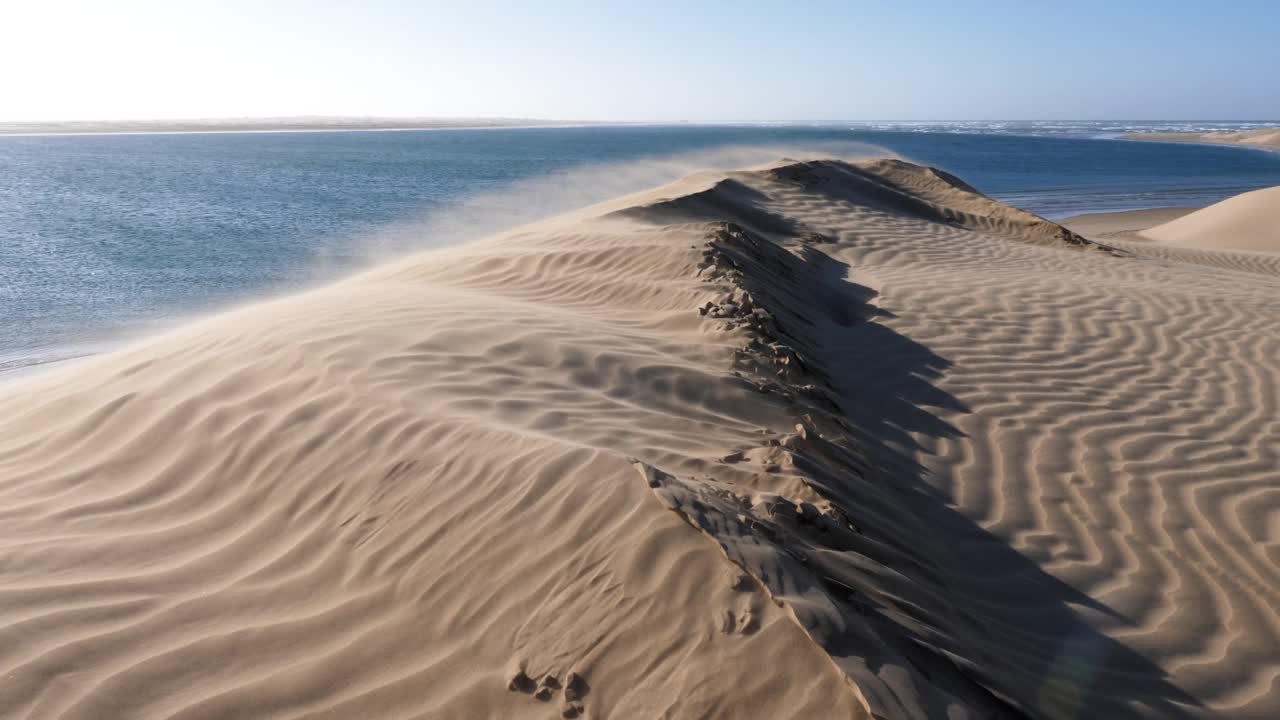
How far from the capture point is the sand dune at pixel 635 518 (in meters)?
2.31

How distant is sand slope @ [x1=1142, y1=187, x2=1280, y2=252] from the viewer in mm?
16984

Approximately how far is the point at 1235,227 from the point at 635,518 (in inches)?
780

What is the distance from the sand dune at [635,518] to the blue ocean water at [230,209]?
7932 mm

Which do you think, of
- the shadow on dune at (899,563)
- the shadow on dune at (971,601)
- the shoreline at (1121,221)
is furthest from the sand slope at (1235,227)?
the shadow on dune at (971,601)

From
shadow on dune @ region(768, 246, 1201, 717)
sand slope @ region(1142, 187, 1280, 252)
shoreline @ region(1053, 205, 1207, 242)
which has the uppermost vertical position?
shadow on dune @ region(768, 246, 1201, 717)

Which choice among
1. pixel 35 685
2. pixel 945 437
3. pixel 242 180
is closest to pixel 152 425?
pixel 35 685

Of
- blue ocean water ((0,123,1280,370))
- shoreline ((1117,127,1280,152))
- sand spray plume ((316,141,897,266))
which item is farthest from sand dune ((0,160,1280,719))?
shoreline ((1117,127,1280,152))

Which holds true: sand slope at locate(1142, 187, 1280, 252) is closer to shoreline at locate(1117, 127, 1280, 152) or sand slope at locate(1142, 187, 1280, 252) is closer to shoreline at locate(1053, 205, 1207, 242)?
shoreline at locate(1053, 205, 1207, 242)

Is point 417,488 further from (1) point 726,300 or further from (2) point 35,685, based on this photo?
(1) point 726,300

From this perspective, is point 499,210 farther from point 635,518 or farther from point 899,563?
point 635,518

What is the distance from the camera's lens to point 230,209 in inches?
1040

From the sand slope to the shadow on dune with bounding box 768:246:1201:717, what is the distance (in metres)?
14.8

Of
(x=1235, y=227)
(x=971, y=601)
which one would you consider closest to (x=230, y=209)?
(x=1235, y=227)

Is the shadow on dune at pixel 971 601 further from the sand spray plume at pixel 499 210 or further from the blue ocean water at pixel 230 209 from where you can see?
the sand spray plume at pixel 499 210
